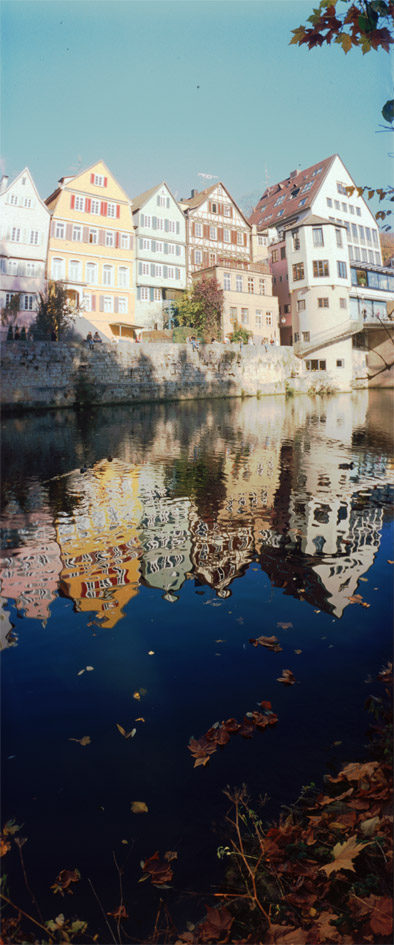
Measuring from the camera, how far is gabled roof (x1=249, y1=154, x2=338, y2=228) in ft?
199

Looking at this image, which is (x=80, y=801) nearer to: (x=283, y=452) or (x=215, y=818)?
(x=215, y=818)

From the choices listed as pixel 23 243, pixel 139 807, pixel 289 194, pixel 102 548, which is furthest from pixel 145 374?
pixel 139 807

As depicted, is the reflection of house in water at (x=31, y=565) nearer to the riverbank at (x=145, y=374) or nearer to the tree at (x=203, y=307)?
the riverbank at (x=145, y=374)

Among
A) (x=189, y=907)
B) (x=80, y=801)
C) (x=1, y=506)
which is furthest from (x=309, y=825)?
(x=1, y=506)

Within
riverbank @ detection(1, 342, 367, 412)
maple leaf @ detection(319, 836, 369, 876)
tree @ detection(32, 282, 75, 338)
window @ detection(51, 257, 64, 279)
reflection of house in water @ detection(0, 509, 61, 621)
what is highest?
window @ detection(51, 257, 64, 279)

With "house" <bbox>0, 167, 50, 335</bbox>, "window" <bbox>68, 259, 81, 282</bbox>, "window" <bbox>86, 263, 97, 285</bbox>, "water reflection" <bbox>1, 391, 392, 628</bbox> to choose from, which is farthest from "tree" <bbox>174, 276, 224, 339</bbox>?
"water reflection" <bbox>1, 391, 392, 628</bbox>

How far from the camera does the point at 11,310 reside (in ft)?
143

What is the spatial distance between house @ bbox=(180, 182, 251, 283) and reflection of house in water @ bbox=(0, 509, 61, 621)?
Answer: 49927mm

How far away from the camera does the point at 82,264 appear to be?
47.0 meters

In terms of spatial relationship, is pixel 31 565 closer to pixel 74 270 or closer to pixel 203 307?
pixel 74 270

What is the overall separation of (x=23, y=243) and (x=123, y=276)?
8.90 metres

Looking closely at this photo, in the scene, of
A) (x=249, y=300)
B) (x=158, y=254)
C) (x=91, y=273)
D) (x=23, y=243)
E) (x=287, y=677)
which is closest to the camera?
(x=287, y=677)

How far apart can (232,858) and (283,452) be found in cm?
1357

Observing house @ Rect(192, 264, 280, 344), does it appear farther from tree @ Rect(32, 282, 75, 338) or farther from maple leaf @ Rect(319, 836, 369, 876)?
maple leaf @ Rect(319, 836, 369, 876)
